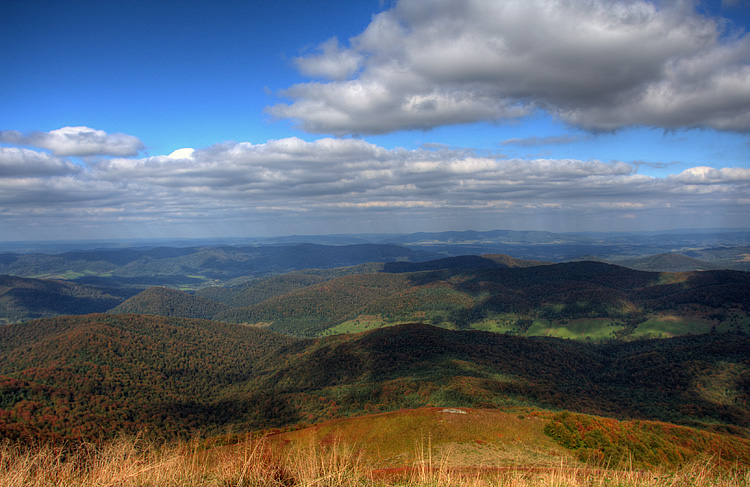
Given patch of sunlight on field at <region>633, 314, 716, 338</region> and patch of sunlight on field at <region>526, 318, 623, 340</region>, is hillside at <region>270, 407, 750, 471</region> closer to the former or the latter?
patch of sunlight on field at <region>526, 318, 623, 340</region>

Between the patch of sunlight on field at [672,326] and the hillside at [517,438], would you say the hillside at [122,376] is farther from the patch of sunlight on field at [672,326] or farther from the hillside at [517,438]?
the patch of sunlight on field at [672,326]

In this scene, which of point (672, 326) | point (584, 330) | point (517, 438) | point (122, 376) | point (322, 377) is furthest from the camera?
point (584, 330)

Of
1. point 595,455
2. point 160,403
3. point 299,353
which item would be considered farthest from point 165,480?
point 299,353

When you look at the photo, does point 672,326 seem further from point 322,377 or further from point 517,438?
point 517,438

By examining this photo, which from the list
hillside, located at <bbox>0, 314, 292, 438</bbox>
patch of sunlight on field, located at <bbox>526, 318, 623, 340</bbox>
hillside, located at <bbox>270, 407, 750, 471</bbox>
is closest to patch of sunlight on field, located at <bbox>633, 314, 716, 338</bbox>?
patch of sunlight on field, located at <bbox>526, 318, 623, 340</bbox>

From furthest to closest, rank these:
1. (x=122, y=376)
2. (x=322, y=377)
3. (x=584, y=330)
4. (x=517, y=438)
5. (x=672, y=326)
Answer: (x=584, y=330), (x=672, y=326), (x=322, y=377), (x=122, y=376), (x=517, y=438)

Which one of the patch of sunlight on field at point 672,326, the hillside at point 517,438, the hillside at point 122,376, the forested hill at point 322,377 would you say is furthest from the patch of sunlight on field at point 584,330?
the hillside at point 122,376

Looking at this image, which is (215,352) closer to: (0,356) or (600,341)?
(0,356)

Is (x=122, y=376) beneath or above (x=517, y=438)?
beneath

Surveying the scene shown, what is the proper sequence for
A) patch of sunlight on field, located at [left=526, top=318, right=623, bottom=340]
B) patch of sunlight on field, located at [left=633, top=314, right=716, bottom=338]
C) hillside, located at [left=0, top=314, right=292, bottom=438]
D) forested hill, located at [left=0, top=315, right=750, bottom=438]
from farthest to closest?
patch of sunlight on field, located at [left=526, top=318, right=623, bottom=340] < patch of sunlight on field, located at [left=633, top=314, right=716, bottom=338] < forested hill, located at [left=0, top=315, right=750, bottom=438] < hillside, located at [left=0, top=314, right=292, bottom=438]

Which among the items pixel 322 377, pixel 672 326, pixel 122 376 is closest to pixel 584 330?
pixel 672 326
